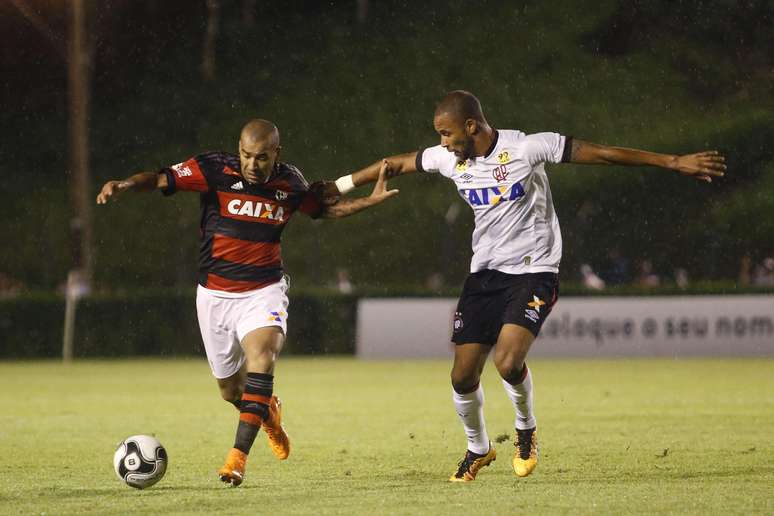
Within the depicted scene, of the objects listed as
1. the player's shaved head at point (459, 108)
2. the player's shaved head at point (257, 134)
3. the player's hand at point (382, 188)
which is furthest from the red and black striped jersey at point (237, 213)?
the player's shaved head at point (459, 108)

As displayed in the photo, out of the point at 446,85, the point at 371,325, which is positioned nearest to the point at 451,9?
the point at 446,85

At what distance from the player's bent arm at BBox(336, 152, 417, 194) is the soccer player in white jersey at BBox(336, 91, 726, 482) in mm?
160

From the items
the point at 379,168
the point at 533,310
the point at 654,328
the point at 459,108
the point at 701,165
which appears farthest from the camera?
the point at 654,328

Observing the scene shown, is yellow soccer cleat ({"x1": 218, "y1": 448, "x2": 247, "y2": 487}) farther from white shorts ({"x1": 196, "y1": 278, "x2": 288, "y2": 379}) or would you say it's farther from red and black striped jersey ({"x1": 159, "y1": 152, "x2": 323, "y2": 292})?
red and black striped jersey ({"x1": 159, "y1": 152, "x2": 323, "y2": 292})

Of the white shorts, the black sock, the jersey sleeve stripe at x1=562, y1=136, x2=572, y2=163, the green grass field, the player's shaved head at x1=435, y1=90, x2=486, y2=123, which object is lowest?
the green grass field

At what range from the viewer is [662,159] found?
835 centimetres

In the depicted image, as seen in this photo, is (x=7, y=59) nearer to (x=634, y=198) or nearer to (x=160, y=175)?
(x=634, y=198)

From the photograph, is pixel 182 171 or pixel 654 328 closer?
pixel 182 171

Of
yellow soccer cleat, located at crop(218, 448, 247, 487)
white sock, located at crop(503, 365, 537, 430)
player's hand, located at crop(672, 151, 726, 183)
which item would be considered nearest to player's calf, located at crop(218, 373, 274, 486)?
yellow soccer cleat, located at crop(218, 448, 247, 487)

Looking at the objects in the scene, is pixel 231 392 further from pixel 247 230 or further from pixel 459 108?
pixel 459 108

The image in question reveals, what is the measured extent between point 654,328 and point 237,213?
1654cm

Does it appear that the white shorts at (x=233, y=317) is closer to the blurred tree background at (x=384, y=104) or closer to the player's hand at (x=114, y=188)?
the player's hand at (x=114, y=188)

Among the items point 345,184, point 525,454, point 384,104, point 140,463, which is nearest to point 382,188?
A: point 345,184

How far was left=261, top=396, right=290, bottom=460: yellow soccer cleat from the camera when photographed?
9359 mm
